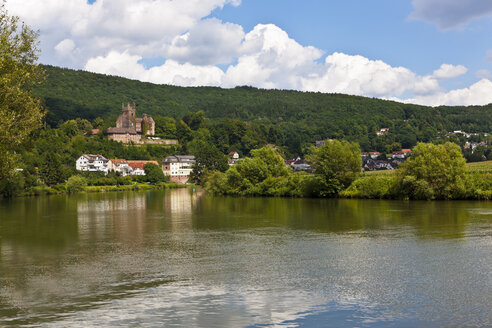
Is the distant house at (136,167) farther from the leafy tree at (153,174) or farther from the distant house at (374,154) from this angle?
the distant house at (374,154)

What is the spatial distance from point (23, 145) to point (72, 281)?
18585 millimetres

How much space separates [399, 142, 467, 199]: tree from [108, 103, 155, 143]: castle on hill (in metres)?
133

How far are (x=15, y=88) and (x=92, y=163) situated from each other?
116004 mm

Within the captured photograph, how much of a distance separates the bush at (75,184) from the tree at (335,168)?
194 feet

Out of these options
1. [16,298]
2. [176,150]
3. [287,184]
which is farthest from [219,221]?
[176,150]

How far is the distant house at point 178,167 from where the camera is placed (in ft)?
508

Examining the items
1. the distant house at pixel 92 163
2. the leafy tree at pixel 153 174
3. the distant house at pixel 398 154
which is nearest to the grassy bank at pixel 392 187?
the leafy tree at pixel 153 174

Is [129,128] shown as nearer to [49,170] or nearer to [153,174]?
[153,174]

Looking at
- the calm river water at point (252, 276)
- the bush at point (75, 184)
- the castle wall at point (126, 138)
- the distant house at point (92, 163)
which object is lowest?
the calm river water at point (252, 276)

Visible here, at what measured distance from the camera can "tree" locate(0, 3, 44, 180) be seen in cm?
2717

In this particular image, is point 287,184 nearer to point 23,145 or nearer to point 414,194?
point 414,194

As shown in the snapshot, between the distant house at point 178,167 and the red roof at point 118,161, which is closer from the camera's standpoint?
the red roof at point 118,161

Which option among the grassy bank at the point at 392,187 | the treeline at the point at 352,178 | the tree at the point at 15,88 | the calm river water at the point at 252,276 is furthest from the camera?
the treeline at the point at 352,178

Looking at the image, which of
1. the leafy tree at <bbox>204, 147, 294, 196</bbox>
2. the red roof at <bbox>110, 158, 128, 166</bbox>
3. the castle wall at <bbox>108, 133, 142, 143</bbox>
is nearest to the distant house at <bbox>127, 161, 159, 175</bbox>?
the red roof at <bbox>110, 158, 128, 166</bbox>
